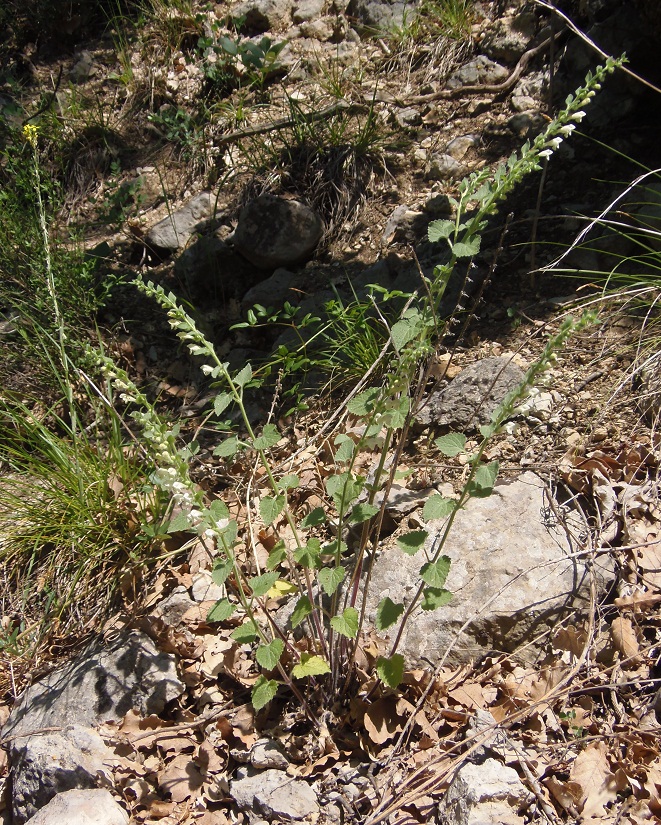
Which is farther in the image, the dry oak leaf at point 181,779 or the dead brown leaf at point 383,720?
the dry oak leaf at point 181,779

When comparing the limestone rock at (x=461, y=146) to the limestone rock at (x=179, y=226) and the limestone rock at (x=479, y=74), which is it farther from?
the limestone rock at (x=179, y=226)

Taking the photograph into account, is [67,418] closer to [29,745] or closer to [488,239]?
[29,745]

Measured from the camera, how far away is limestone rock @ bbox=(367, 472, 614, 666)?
2.31 meters

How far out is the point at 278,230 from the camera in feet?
13.7

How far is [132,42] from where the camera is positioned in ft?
19.4

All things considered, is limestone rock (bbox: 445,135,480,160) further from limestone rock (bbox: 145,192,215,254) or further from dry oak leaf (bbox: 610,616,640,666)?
dry oak leaf (bbox: 610,616,640,666)

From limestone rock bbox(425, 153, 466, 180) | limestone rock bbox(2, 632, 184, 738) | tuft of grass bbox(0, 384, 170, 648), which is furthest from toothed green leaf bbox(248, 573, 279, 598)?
limestone rock bbox(425, 153, 466, 180)

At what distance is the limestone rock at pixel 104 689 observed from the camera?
2.58 metres

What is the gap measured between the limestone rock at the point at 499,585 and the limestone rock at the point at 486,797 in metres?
0.41

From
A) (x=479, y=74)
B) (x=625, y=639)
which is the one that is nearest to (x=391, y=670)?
(x=625, y=639)

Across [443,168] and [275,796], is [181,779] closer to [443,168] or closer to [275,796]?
[275,796]

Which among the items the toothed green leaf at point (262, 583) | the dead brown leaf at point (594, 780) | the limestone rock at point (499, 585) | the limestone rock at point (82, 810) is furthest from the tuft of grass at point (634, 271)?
the limestone rock at point (82, 810)

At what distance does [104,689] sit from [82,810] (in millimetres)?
547

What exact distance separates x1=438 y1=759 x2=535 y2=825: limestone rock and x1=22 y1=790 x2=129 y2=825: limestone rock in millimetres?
1085
